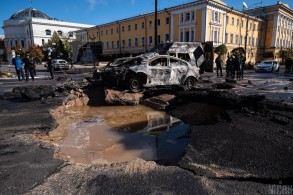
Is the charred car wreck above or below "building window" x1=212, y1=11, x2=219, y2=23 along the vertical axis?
below

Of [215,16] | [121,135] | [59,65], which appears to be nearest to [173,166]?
[121,135]

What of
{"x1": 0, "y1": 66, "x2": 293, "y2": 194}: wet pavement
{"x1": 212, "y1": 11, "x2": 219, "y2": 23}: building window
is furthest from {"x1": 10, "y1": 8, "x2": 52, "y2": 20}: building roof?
{"x1": 0, "y1": 66, "x2": 293, "y2": 194}: wet pavement

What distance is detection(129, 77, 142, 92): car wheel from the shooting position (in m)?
9.72

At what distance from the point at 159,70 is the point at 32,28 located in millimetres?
74415

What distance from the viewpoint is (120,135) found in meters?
6.36

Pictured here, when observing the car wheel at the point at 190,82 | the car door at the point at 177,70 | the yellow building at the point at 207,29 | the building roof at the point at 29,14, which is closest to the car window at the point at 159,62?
the car door at the point at 177,70

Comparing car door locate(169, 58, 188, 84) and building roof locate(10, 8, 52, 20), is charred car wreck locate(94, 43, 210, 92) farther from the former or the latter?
building roof locate(10, 8, 52, 20)

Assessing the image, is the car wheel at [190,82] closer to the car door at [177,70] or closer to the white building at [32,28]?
the car door at [177,70]

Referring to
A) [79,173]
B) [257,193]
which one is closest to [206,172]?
[257,193]

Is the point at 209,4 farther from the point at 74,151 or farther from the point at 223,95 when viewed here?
the point at 74,151

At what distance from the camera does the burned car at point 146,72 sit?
31.9 ft

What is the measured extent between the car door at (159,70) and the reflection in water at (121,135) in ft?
5.68

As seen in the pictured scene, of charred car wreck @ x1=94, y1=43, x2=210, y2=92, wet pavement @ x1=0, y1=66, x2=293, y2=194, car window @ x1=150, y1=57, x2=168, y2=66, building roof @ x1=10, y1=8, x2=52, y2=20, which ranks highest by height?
building roof @ x1=10, y1=8, x2=52, y2=20

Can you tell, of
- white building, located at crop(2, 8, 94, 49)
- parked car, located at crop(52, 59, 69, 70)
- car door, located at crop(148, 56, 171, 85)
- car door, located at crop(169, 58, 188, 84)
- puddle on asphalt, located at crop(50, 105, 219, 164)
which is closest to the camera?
puddle on asphalt, located at crop(50, 105, 219, 164)
